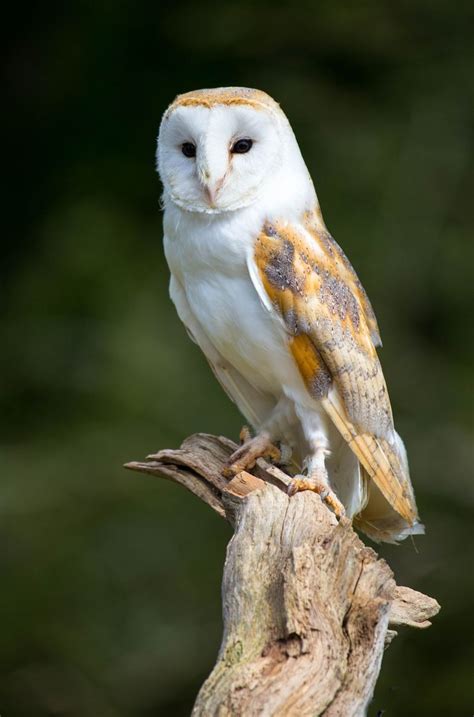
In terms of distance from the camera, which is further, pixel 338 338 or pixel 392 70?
pixel 392 70

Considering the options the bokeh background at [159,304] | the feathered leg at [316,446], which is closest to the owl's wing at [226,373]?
the feathered leg at [316,446]

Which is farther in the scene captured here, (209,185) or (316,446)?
(316,446)

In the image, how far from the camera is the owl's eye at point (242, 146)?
3127 mm

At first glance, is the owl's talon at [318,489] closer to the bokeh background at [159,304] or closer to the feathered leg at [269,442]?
the feathered leg at [269,442]

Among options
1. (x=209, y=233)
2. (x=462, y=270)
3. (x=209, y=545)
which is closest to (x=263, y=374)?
(x=209, y=233)

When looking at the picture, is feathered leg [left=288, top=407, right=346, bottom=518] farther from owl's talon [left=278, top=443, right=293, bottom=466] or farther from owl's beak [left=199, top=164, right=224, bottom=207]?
owl's beak [left=199, top=164, right=224, bottom=207]

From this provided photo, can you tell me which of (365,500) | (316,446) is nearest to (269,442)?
(316,446)

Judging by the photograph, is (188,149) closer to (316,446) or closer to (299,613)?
(316,446)

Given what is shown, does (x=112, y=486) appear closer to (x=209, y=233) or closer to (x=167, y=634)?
(x=167, y=634)

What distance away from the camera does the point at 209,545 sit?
5.43 m

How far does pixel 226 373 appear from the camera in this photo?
3.45 meters

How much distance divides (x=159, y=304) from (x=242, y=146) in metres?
2.60

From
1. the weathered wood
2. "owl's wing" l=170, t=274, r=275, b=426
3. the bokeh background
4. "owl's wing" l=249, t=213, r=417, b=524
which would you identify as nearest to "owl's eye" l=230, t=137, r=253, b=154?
"owl's wing" l=249, t=213, r=417, b=524

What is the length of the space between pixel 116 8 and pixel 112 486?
2.55 metres
